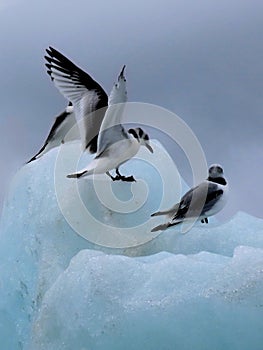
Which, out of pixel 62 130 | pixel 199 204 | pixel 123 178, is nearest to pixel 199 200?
pixel 199 204

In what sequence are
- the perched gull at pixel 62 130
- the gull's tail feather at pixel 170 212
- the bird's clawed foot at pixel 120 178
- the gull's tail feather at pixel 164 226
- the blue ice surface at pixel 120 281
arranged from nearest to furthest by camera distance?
the blue ice surface at pixel 120 281
the gull's tail feather at pixel 164 226
the gull's tail feather at pixel 170 212
the bird's clawed foot at pixel 120 178
the perched gull at pixel 62 130

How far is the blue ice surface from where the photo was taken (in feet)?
15.9

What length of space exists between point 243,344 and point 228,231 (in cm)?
160

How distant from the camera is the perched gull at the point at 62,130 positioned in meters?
7.43

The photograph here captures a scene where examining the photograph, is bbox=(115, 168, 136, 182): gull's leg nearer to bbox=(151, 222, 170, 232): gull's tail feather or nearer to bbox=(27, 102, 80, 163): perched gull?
bbox=(151, 222, 170, 232): gull's tail feather

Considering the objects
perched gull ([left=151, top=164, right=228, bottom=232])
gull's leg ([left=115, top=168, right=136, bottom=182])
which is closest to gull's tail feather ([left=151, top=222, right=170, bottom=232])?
perched gull ([left=151, top=164, right=228, bottom=232])

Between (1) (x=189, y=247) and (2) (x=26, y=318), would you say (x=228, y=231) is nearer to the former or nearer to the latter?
(1) (x=189, y=247)

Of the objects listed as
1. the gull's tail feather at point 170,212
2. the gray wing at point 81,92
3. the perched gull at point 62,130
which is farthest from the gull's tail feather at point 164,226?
the perched gull at point 62,130

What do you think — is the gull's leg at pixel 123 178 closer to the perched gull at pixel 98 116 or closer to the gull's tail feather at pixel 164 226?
the perched gull at pixel 98 116

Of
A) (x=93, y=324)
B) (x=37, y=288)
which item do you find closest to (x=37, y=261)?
(x=37, y=288)

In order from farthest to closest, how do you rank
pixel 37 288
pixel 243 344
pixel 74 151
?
pixel 74 151 < pixel 37 288 < pixel 243 344

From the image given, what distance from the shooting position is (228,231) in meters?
6.36

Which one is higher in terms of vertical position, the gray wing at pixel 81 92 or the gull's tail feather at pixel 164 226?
the gray wing at pixel 81 92

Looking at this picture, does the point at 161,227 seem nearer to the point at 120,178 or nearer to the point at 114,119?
the point at 120,178
